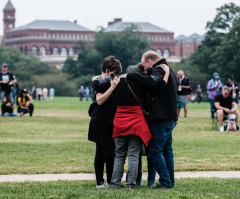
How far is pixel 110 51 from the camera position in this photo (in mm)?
109500

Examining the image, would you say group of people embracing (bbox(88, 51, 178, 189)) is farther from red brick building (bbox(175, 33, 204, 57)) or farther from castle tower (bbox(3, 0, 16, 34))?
castle tower (bbox(3, 0, 16, 34))

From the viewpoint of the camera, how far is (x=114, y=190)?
7.66 metres

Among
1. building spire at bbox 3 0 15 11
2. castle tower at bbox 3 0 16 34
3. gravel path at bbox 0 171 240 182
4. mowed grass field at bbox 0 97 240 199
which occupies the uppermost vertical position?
building spire at bbox 3 0 15 11

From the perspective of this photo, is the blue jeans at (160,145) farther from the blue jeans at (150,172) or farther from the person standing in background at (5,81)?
the person standing in background at (5,81)

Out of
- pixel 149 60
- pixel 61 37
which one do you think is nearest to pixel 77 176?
pixel 149 60

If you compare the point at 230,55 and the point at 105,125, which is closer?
the point at 105,125

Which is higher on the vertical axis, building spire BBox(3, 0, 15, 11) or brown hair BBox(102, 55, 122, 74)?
building spire BBox(3, 0, 15, 11)

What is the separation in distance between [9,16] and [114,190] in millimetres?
184413

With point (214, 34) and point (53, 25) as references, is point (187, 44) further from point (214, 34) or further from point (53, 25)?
point (214, 34)

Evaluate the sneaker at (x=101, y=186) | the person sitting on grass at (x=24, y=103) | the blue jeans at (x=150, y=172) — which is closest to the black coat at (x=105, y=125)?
the sneaker at (x=101, y=186)

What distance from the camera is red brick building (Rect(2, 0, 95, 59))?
157500mm

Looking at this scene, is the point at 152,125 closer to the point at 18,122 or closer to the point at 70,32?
the point at 18,122

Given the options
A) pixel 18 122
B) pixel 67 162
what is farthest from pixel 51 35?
pixel 67 162

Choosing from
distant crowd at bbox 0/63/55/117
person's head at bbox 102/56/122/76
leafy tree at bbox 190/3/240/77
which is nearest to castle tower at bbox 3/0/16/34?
leafy tree at bbox 190/3/240/77
